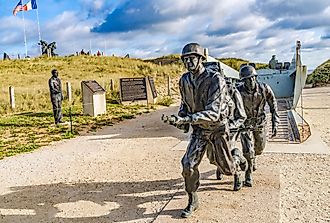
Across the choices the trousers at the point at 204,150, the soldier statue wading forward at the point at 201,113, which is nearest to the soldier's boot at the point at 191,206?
the soldier statue wading forward at the point at 201,113

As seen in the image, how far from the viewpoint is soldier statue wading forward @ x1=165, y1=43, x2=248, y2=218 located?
4.57 meters

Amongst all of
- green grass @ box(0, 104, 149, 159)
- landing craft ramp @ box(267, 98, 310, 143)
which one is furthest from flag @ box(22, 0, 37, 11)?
landing craft ramp @ box(267, 98, 310, 143)

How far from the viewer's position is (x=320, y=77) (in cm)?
3922

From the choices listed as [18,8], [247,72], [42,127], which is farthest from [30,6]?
[247,72]

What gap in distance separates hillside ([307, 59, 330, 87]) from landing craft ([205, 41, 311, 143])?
1679 centimetres

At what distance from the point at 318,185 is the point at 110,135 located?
24.8 ft

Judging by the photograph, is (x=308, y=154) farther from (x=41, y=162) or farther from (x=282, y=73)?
(x=282, y=73)

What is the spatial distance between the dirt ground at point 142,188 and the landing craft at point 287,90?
202cm

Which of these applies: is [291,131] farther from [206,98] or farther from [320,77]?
[320,77]

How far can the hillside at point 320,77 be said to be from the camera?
37.8 m

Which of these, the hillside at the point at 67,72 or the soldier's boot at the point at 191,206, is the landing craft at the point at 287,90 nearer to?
the soldier's boot at the point at 191,206

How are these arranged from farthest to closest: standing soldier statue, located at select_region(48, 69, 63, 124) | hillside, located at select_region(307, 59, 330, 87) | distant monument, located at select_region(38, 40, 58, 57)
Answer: distant monument, located at select_region(38, 40, 58, 57)
hillside, located at select_region(307, 59, 330, 87)
standing soldier statue, located at select_region(48, 69, 63, 124)

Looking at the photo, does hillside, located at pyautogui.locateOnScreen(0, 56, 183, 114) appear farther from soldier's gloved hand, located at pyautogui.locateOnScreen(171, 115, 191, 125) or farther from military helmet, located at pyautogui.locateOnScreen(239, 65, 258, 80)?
soldier's gloved hand, located at pyautogui.locateOnScreen(171, 115, 191, 125)

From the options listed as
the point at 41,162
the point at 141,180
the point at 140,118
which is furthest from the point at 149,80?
the point at 141,180
